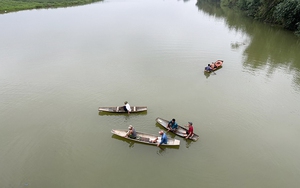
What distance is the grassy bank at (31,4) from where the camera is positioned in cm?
4649

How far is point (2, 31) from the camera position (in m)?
32.0

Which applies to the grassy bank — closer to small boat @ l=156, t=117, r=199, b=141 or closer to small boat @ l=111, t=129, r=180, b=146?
small boat @ l=111, t=129, r=180, b=146

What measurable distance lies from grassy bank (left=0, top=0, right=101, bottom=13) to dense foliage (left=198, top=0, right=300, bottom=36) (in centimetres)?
4165

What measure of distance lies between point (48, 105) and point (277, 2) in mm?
39234

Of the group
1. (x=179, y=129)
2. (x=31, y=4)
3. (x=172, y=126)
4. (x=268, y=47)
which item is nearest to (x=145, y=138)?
(x=172, y=126)

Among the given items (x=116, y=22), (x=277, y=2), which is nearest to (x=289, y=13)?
(x=277, y=2)

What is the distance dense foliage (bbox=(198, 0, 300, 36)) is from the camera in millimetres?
32669

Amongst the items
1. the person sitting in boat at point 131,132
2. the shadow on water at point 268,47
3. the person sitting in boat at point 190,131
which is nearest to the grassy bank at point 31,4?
the shadow on water at point 268,47

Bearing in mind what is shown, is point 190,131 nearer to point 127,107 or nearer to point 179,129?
point 179,129

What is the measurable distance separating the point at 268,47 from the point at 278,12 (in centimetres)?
1052

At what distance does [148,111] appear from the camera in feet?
51.4

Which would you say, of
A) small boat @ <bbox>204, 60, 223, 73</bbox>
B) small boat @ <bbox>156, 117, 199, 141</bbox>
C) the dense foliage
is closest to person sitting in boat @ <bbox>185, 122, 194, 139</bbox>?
small boat @ <bbox>156, 117, 199, 141</bbox>

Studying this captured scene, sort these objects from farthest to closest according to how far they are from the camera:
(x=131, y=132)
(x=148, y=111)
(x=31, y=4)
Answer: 1. (x=31, y=4)
2. (x=148, y=111)
3. (x=131, y=132)

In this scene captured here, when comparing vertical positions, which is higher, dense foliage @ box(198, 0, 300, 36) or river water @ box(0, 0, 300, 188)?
dense foliage @ box(198, 0, 300, 36)
